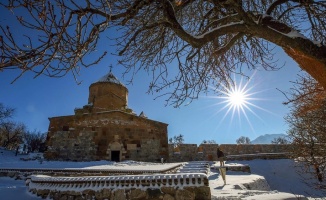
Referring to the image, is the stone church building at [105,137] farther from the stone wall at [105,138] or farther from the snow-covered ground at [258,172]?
the snow-covered ground at [258,172]

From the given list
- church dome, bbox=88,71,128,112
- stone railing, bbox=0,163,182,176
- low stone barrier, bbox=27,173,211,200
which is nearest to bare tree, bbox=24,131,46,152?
church dome, bbox=88,71,128,112

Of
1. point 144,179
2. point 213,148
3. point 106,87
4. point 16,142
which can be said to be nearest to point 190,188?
point 144,179

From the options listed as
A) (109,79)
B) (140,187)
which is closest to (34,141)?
(109,79)

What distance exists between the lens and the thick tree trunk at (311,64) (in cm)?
318

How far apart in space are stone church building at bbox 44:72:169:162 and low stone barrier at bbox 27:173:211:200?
40.4 feet

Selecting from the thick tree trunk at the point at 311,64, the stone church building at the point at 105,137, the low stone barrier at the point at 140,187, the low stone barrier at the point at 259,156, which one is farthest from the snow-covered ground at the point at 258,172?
the thick tree trunk at the point at 311,64

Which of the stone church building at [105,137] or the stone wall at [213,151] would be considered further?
the stone wall at [213,151]

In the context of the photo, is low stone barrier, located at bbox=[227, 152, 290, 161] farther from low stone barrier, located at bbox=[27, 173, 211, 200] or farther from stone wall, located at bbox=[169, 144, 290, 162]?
low stone barrier, located at bbox=[27, 173, 211, 200]

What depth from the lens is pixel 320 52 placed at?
3.08m

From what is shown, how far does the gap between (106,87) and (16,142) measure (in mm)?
26676

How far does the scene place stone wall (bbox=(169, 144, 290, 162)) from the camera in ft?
66.5

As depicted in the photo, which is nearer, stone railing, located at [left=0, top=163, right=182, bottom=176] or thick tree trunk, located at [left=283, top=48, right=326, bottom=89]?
thick tree trunk, located at [left=283, top=48, right=326, bottom=89]

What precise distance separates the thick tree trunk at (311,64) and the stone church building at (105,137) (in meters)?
16.3

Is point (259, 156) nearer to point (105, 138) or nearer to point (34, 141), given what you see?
point (105, 138)
